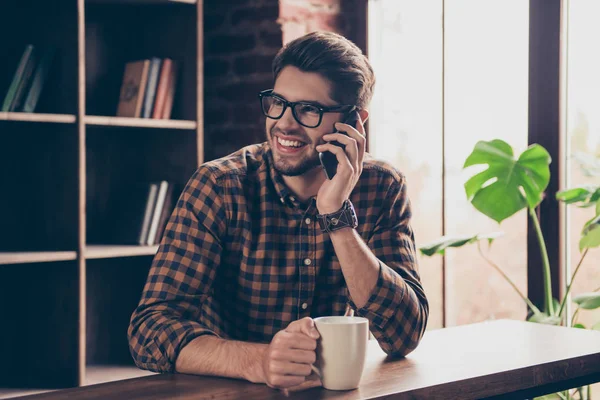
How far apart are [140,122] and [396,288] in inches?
54.2

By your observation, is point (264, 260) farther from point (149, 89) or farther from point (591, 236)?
point (149, 89)

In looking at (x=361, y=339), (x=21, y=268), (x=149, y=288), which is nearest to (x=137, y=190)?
(x=21, y=268)

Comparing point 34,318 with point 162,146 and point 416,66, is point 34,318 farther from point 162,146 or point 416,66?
point 416,66

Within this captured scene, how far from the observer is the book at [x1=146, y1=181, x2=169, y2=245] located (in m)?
2.76

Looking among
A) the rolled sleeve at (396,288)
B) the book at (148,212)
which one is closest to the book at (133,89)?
the book at (148,212)

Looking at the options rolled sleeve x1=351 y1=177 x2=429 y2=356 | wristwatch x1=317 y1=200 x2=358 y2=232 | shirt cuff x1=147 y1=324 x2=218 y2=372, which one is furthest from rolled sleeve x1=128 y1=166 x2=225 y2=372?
rolled sleeve x1=351 y1=177 x2=429 y2=356

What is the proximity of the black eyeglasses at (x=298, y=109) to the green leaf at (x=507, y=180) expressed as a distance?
29.9 inches

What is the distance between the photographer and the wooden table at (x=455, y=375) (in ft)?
3.92

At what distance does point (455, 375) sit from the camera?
4.22 feet

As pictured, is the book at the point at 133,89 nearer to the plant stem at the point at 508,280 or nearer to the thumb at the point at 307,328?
the plant stem at the point at 508,280

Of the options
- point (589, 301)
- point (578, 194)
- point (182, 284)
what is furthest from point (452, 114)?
point (182, 284)

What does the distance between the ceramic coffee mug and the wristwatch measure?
419mm

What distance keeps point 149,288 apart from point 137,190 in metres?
1.33

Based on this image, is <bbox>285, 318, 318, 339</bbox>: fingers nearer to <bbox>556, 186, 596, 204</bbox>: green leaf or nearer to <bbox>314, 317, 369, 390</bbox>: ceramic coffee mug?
<bbox>314, 317, 369, 390</bbox>: ceramic coffee mug
